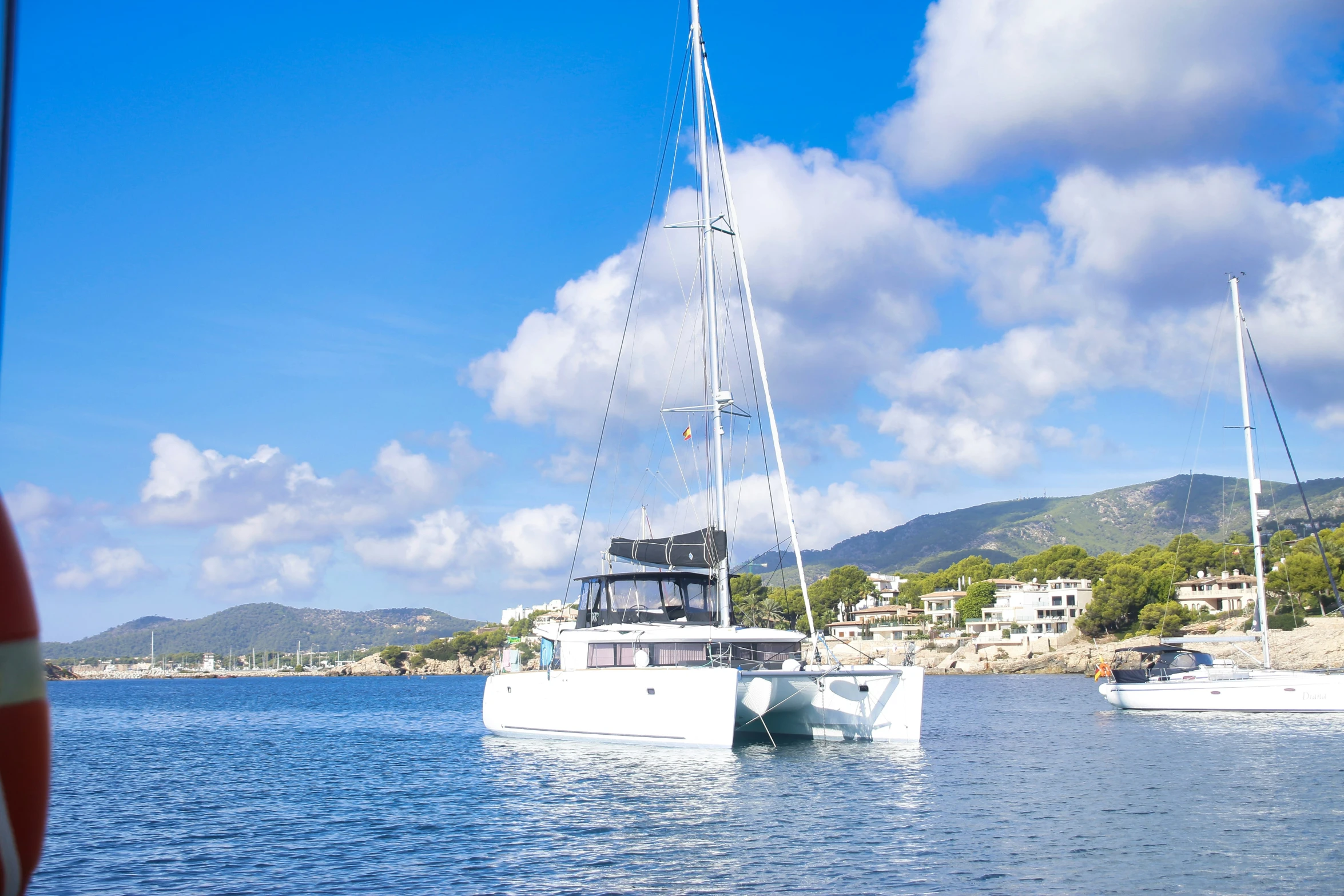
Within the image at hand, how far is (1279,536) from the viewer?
9888 cm

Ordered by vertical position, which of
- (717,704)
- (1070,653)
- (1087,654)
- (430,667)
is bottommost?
(430,667)

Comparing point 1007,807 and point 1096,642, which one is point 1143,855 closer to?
point 1007,807

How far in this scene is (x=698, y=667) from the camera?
23.7 metres

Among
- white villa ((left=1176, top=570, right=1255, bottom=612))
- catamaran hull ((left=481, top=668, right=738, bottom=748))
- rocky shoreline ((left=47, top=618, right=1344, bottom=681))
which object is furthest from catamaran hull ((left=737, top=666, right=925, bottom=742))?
white villa ((left=1176, top=570, right=1255, bottom=612))

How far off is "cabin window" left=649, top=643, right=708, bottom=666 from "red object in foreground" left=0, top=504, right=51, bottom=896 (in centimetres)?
2269

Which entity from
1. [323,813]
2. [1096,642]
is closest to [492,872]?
[323,813]

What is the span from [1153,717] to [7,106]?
4096cm

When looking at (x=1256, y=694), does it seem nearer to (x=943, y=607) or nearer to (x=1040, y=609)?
(x=1040, y=609)

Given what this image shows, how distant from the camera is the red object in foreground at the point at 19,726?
2.37 metres

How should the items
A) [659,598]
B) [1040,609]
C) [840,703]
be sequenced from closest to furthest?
[840,703], [659,598], [1040,609]

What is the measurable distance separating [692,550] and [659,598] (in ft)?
7.51

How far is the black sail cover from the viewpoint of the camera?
26781 mm

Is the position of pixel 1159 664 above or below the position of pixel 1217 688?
above

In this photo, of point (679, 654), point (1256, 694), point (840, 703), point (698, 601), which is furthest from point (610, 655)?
point (1256, 694)
